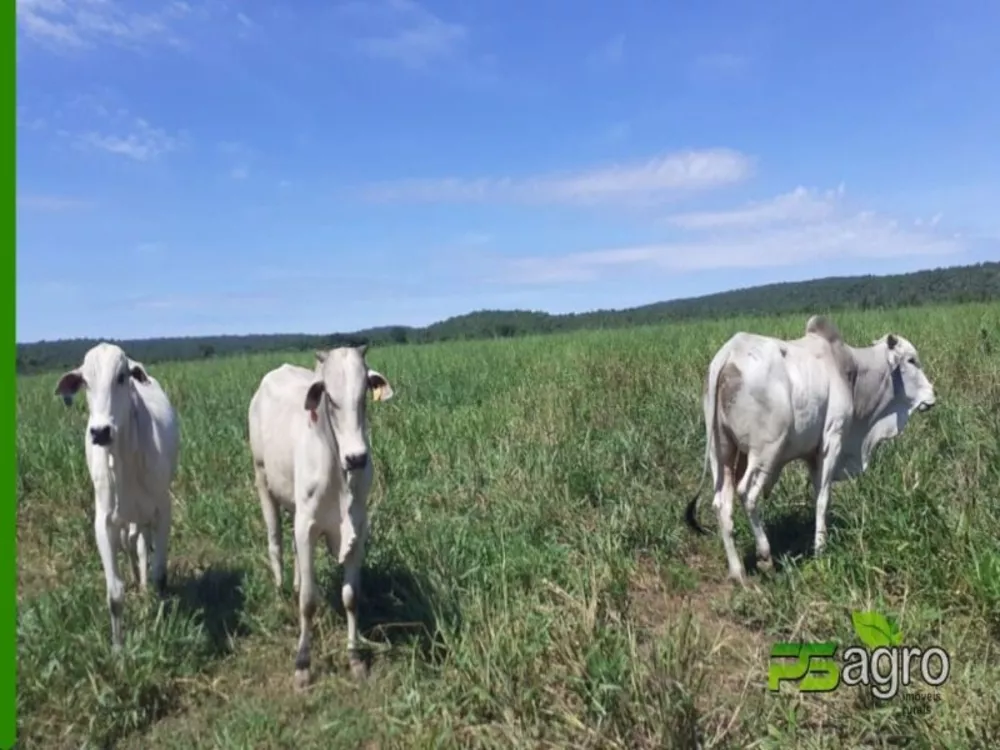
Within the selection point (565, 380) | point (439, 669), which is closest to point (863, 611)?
point (439, 669)

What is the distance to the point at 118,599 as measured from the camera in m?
4.89

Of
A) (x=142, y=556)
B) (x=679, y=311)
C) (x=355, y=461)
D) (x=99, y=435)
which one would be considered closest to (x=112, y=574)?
(x=99, y=435)

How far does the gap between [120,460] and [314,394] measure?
148 cm

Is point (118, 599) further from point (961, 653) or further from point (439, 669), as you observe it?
point (961, 653)

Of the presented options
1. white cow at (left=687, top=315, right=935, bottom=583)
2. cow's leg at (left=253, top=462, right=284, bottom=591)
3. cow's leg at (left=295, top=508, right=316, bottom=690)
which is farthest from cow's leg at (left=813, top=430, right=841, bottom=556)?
cow's leg at (left=253, top=462, right=284, bottom=591)

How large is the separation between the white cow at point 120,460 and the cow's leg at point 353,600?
1282 mm

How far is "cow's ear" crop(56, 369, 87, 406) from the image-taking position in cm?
488

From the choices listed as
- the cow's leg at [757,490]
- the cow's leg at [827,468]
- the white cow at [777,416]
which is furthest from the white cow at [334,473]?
the cow's leg at [827,468]

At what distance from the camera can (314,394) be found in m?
4.64

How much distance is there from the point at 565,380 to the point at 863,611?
656cm

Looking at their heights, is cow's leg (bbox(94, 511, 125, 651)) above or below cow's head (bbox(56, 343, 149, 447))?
below

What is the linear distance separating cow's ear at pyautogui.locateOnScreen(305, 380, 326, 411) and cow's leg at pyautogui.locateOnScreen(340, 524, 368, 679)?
0.82 meters
